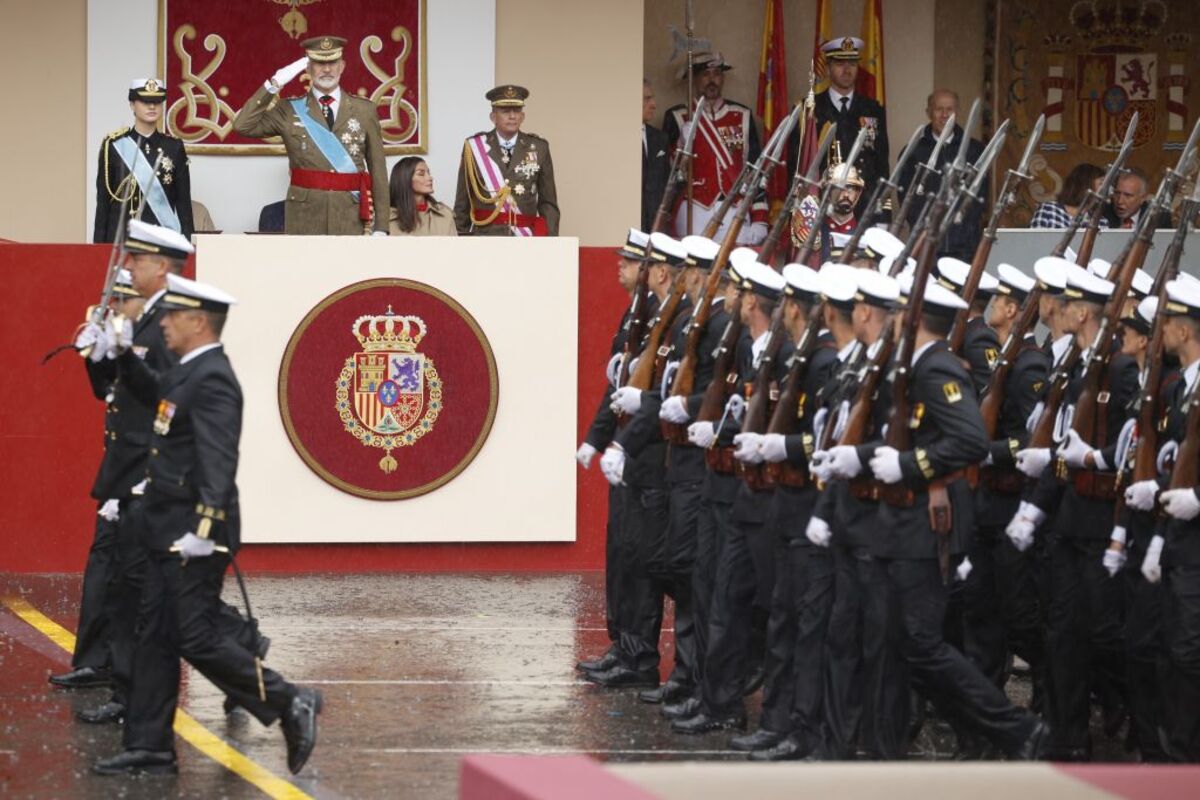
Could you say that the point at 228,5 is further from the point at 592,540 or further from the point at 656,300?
the point at 656,300

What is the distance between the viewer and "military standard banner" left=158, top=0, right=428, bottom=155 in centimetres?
1495

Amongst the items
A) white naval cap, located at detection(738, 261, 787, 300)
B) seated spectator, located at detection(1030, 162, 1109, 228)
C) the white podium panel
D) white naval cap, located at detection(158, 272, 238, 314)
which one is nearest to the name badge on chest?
white naval cap, located at detection(158, 272, 238, 314)

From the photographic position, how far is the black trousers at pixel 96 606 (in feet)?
Result: 31.7

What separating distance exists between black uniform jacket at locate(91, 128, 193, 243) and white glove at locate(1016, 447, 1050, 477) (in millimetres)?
6313

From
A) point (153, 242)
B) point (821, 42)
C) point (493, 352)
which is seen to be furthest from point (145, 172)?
point (821, 42)

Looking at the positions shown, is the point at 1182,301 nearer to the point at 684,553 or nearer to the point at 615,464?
the point at 684,553

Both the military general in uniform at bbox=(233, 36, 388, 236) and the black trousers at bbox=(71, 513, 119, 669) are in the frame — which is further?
the military general in uniform at bbox=(233, 36, 388, 236)

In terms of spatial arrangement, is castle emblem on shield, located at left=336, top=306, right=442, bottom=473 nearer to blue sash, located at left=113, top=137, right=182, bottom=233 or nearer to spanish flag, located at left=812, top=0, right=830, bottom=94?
blue sash, located at left=113, top=137, right=182, bottom=233

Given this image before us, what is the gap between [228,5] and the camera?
14992 millimetres

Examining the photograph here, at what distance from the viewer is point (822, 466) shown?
792 centimetres

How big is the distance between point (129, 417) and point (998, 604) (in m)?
3.61

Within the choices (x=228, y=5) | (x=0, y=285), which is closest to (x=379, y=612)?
(x=0, y=285)

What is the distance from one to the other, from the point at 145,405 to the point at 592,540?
4905 millimetres

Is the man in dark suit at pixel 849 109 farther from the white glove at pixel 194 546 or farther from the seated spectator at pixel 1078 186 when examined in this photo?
the white glove at pixel 194 546
